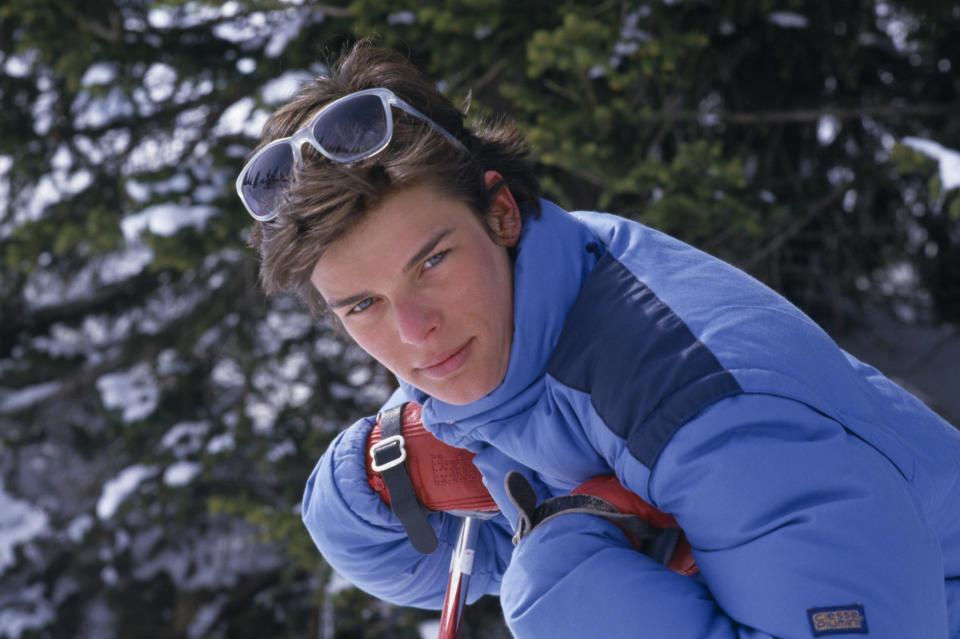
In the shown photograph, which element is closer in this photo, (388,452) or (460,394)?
(460,394)

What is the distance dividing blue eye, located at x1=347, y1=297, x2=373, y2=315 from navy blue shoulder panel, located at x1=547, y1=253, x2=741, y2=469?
32 cm

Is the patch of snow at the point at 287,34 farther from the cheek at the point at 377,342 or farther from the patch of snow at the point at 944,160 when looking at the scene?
the cheek at the point at 377,342

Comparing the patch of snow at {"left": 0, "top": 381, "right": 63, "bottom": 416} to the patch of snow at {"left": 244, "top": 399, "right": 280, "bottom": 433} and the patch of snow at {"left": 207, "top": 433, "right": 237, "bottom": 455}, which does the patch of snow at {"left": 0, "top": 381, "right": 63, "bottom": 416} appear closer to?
the patch of snow at {"left": 244, "top": 399, "right": 280, "bottom": 433}

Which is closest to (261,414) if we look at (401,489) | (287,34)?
(287,34)

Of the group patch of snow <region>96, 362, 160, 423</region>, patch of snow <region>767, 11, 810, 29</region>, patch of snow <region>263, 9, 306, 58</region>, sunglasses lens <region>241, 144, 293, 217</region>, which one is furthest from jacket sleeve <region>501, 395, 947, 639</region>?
patch of snow <region>96, 362, 160, 423</region>

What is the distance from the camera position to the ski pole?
158 cm

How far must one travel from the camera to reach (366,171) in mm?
1327

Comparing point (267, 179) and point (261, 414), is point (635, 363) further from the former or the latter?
point (261, 414)

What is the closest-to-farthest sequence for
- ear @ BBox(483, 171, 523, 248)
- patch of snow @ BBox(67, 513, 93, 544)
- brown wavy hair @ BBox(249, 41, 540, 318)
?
brown wavy hair @ BBox(249, 41, 540, 318)
ear @ BBox(483, 171, 523, 248)
patch of snow @ BBox(67, 513, 93, 544)

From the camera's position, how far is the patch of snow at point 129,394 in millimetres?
4320

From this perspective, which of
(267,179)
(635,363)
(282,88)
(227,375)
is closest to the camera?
(635,363)

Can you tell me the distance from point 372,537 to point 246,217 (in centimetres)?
218

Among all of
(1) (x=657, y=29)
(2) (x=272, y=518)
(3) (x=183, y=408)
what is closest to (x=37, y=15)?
(3) (x=183, y=408)

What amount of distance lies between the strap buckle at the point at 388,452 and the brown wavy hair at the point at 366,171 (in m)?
0.29
